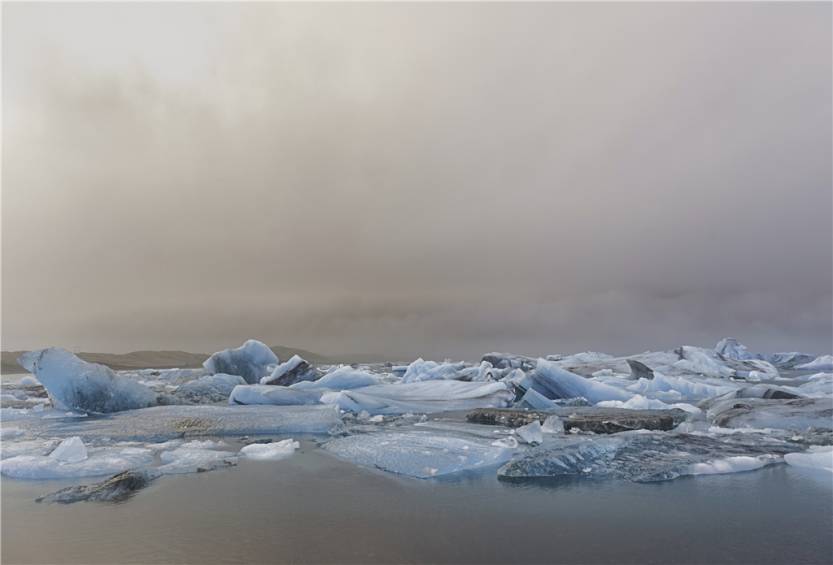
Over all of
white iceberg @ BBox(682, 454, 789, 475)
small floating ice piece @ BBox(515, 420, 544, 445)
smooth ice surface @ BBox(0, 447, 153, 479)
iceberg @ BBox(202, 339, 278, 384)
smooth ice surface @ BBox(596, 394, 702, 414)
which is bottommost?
smooth ice surface @ BBox(0, 447, 153, 479)

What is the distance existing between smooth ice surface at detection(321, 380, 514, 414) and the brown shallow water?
6390 millimetres

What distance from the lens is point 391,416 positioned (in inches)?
451

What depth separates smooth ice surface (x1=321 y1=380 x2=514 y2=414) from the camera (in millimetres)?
12148

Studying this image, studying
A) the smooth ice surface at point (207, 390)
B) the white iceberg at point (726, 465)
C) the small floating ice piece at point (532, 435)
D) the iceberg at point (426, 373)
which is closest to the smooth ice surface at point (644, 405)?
the small floating ice piece at point (532, 435)

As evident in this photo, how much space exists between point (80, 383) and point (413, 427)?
824 cm

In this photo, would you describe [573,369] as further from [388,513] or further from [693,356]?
[388,513]

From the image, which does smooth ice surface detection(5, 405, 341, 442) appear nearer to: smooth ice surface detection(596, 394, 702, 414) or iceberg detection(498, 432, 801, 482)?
iceberg detection(498, 432, 801, 482)

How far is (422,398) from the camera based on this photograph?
1335 centimetres

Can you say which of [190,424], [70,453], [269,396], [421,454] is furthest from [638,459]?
[269,396]

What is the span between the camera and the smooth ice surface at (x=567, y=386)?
527 inches

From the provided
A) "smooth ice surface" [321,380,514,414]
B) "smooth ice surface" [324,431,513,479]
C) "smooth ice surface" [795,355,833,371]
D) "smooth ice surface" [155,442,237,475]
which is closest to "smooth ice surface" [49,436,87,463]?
"smooth ice surface" [155,442,237,475]

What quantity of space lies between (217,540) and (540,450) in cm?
410

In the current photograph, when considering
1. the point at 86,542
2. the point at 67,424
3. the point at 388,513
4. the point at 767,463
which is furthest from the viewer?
the point at 67,424

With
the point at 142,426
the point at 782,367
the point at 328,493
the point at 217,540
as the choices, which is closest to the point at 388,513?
the point at 328,493
